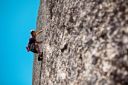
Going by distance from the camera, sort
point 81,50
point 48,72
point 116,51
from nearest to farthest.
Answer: point 116,51, point 81,50, point 48,72

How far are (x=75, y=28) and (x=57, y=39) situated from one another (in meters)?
1.81

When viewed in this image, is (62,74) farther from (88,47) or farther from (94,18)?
(94,18)

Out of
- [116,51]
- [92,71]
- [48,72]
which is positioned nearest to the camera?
[116,51]

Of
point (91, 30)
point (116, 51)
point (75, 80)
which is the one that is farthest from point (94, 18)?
point (75, 80)

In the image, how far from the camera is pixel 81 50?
7.80m

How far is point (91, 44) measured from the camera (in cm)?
731

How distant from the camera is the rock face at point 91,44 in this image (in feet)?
20.9

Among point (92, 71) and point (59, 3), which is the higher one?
point (59, 3)

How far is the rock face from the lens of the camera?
6370mm

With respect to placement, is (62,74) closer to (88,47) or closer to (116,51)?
(88,47)

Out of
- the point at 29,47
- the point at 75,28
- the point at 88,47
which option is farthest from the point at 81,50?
the point at 29,47

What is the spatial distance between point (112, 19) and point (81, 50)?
156 cm

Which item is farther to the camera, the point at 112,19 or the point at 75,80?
the point at 75,80

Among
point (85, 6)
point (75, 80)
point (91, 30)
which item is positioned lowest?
point (75, 80)
